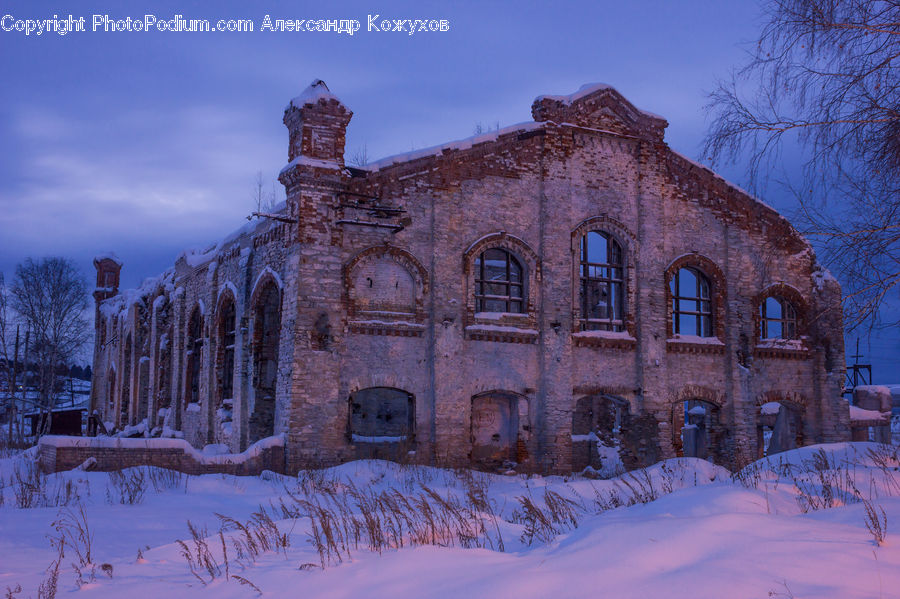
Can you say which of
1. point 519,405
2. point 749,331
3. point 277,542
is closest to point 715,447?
point 749,331

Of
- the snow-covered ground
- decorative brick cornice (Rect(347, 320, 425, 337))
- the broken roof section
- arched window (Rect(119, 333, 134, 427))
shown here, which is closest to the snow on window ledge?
decorative brick cornice (Rect(347, 320, 425, 337))

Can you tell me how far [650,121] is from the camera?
61.9 feet

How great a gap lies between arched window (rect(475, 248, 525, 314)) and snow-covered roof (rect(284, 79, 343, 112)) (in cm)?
463

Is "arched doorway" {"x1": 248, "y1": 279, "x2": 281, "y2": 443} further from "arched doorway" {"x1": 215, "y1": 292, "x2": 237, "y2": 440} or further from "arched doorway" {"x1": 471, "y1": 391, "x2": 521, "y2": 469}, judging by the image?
"arched doorway" {"x1": 471, "y1": 391, "x2": 521, "y2": 469}

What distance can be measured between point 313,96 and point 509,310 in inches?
247

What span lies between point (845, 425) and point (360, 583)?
59.2 feet

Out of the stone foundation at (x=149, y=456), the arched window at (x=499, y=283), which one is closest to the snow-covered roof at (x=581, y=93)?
the arched window at (x=499, y=283)

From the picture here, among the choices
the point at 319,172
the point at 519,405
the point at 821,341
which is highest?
the point at 319,172

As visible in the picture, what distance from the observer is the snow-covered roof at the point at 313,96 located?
15438 mm

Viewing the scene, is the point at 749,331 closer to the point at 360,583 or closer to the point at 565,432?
the point at 565,432

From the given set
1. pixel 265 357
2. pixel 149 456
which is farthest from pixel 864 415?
pixel 149 456

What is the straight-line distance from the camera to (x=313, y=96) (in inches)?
610

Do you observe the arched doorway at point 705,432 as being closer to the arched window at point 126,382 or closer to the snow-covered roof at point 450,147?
the snow-covered roof at point 450,147

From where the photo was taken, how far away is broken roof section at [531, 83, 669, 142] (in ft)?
58.6
